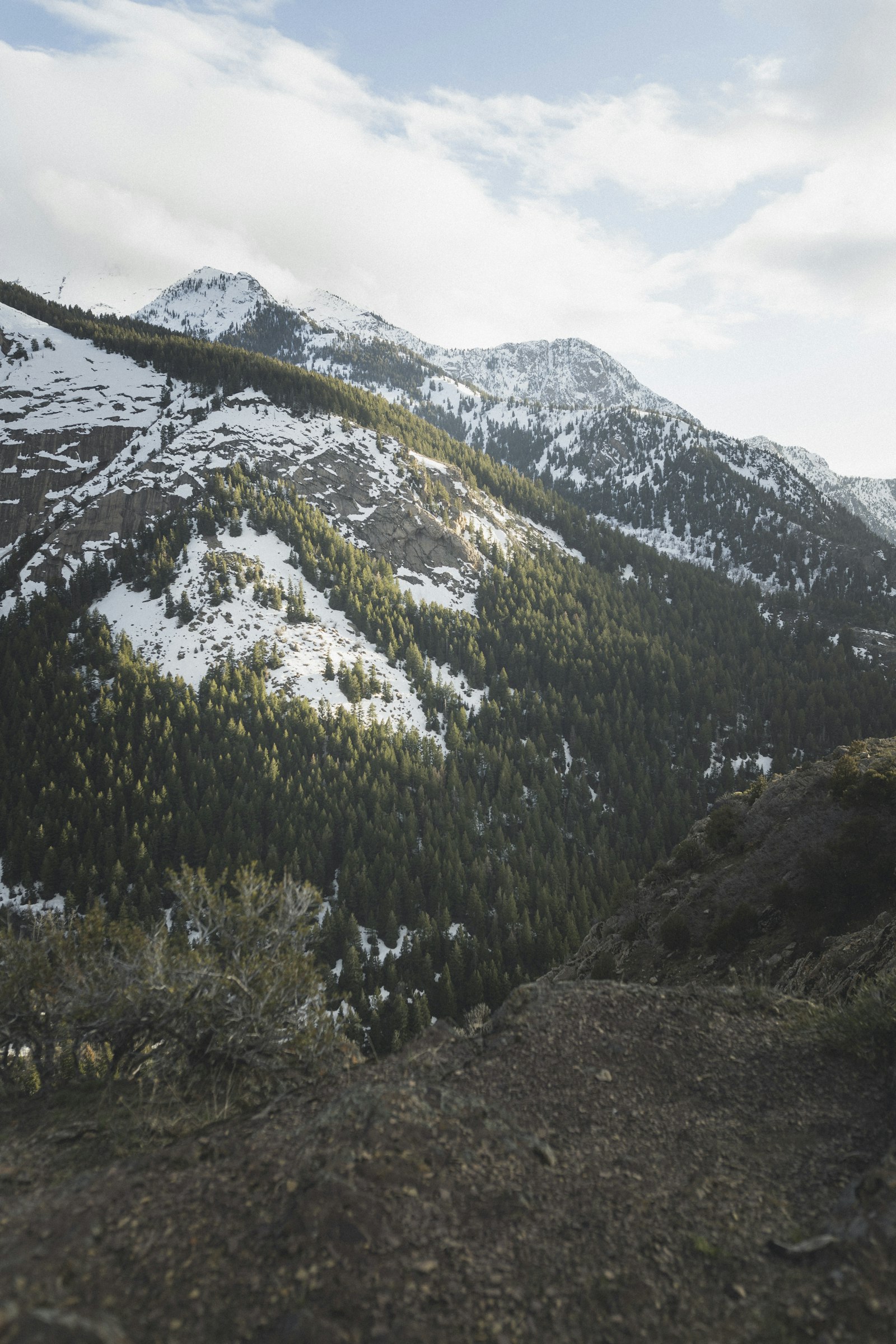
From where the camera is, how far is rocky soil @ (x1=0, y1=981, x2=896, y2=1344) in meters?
8.25

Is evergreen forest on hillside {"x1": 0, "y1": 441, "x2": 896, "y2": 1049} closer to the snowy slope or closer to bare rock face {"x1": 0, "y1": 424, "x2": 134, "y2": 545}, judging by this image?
the snowy slope

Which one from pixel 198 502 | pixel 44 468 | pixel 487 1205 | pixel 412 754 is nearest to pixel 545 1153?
pixel 487 1205

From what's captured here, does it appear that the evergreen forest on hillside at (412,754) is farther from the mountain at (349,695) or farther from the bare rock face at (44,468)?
the bare rock face at (44,468)

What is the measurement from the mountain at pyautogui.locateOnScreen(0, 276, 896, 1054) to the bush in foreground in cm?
4077

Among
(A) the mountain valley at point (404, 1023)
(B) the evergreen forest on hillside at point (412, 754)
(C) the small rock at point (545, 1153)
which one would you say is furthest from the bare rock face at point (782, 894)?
(B) the evergreen forest on hillside at point (412, 754)

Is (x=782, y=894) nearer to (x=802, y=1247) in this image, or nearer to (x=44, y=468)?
(x=802, y=1247)

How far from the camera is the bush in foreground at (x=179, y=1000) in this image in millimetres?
17891

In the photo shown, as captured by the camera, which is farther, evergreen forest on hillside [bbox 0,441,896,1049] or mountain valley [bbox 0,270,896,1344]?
evergreen forest on hillside [bbox 0,441,896,1049]

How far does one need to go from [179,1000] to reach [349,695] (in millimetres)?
112268

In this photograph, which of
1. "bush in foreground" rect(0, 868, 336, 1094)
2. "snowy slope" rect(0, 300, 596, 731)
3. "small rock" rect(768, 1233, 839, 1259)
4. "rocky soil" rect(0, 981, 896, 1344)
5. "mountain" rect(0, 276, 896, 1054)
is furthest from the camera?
"snowy slope" rect(0, 300, 596, 731)

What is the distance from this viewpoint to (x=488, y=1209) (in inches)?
411

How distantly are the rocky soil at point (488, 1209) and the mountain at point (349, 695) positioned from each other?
1905 inches

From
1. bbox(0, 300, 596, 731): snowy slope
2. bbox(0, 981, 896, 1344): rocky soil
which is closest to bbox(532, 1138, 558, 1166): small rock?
bbox(0, 981, 896, 1344): rocky soil

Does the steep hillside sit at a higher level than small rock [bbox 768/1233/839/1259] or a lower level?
lower
